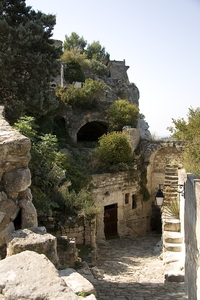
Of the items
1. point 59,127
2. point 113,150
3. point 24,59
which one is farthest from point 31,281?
point 59,127

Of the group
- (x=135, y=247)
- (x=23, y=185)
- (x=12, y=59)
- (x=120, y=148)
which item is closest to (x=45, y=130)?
(x=120, y=148)

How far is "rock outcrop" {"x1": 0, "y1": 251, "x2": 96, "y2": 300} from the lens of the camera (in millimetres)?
3164

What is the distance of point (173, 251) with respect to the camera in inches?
405

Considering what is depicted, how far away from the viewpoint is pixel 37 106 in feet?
46.8

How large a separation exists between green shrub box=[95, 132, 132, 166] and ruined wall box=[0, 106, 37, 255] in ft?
39.0

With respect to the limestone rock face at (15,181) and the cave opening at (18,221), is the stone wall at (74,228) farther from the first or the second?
the limestone rock face at (15,181)

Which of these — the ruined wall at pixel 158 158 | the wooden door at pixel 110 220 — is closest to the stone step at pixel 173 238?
the wooden door at pixel 110 220

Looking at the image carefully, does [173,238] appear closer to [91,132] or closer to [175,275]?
[175,275]

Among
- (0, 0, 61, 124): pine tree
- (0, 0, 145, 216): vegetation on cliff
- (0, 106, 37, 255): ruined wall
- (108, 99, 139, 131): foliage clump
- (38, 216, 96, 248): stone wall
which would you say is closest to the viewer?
(0, 106, 37, 255): ruined wall

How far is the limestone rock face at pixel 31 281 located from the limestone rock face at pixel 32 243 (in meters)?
0.77

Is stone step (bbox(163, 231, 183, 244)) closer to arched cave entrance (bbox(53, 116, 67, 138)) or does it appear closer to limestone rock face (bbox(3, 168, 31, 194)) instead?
limestone rock face (bbox(3, 168, 31, 194))

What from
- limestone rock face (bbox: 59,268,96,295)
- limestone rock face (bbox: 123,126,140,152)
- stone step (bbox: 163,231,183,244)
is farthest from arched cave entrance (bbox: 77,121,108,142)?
limestone rock face (bbox: 59,268,96,295)

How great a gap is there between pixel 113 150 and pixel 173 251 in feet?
24.8

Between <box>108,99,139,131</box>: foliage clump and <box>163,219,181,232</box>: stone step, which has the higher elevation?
<box>108,99,139,131</box>: foliage clump
